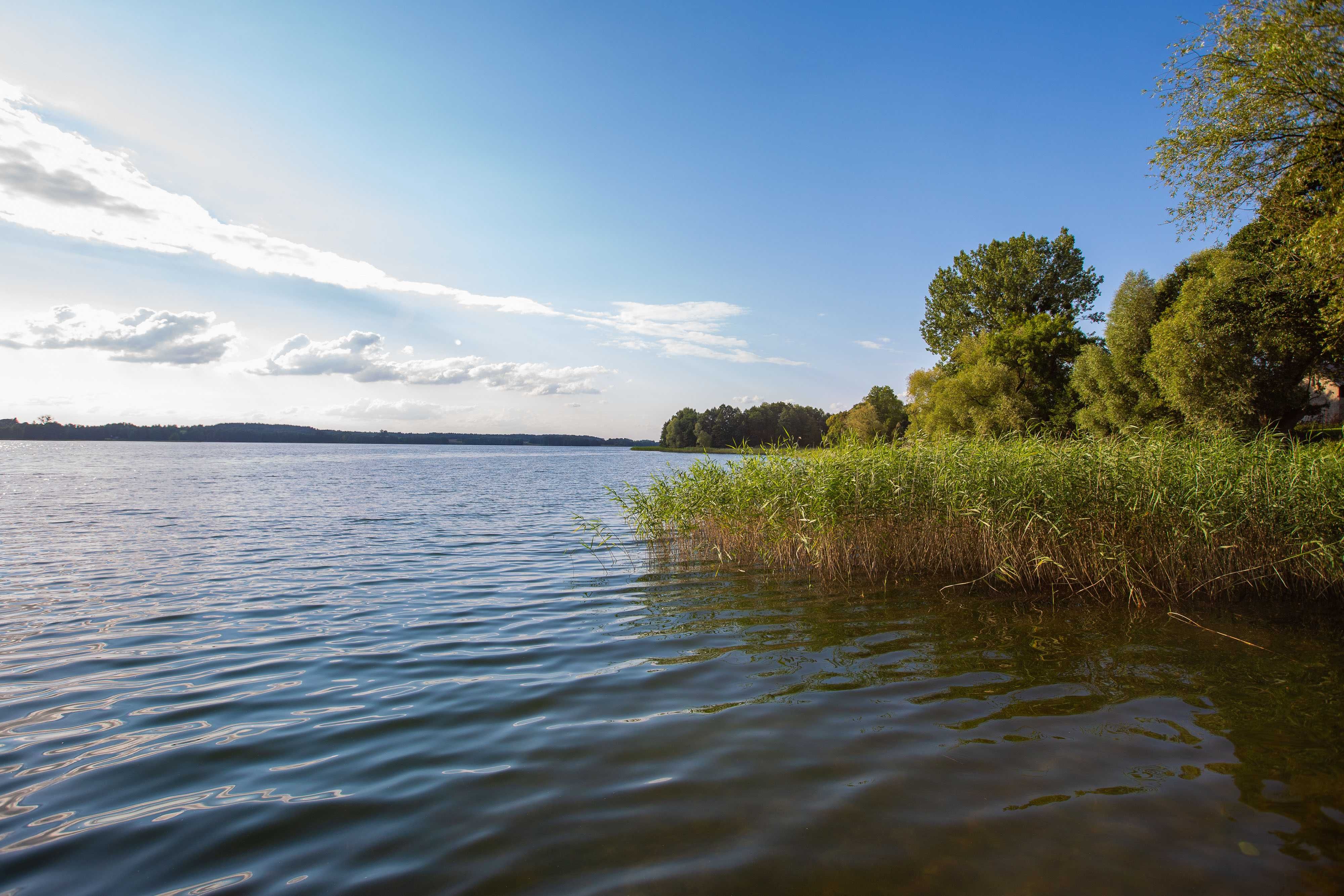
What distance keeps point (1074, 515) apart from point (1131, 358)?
121 feet

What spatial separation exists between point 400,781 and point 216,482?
41454 mm

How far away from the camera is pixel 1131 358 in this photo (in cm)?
4034

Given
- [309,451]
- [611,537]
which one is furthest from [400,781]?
[309,451]

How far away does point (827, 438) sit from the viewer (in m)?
15.0

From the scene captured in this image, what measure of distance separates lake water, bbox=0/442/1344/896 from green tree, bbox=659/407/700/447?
144 m

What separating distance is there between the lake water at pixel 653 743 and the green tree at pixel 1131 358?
1435 inches

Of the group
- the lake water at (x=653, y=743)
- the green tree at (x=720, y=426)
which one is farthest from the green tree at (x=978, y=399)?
the green tree at (x=720, y=426)

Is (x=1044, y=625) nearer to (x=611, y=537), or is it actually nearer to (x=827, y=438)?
(x=827, y=438)

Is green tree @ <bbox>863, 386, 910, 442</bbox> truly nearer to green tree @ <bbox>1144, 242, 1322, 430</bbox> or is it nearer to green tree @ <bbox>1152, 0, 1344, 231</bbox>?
green tree @ <bbox>1144, 242, 1322, 430</bbox>

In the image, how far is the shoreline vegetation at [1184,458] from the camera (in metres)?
10.3

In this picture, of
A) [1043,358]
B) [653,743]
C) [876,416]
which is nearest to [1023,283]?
[1043,358]

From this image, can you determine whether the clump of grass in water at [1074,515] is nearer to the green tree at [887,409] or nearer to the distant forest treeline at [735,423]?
the green tree at [887,409]

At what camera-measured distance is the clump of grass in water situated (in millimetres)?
10117

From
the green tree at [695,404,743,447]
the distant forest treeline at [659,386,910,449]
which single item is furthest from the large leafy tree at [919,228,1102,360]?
the green tree at [695,404,743,447]
